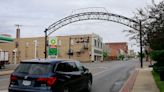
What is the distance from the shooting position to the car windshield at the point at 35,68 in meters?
12.7

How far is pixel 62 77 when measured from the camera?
13102 millimetres

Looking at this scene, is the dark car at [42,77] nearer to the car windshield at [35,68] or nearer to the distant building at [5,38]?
the car windshield at [35,68]

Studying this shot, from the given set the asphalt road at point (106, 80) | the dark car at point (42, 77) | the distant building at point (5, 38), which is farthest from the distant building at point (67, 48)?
the dark car at point (42, 77)

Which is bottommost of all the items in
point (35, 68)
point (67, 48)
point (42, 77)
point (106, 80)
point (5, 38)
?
point (106, 80)

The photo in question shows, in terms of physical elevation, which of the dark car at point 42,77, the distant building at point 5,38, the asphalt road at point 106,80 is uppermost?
the distant building at point 5,38

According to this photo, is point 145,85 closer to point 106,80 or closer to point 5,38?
point 106,80

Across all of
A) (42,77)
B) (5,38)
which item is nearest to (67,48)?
(5,38)

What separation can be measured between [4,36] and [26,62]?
38080mm

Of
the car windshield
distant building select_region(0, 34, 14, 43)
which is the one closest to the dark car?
the car windshield

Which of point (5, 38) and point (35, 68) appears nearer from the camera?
point (35, 68)

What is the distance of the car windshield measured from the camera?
12.7m

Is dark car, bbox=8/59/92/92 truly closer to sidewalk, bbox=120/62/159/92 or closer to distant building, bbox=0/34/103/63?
sidewalk, bbox=120/62/159/92

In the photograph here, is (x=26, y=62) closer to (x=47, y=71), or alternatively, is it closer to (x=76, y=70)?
(x=47, y=71)

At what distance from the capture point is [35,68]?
12.8 m
